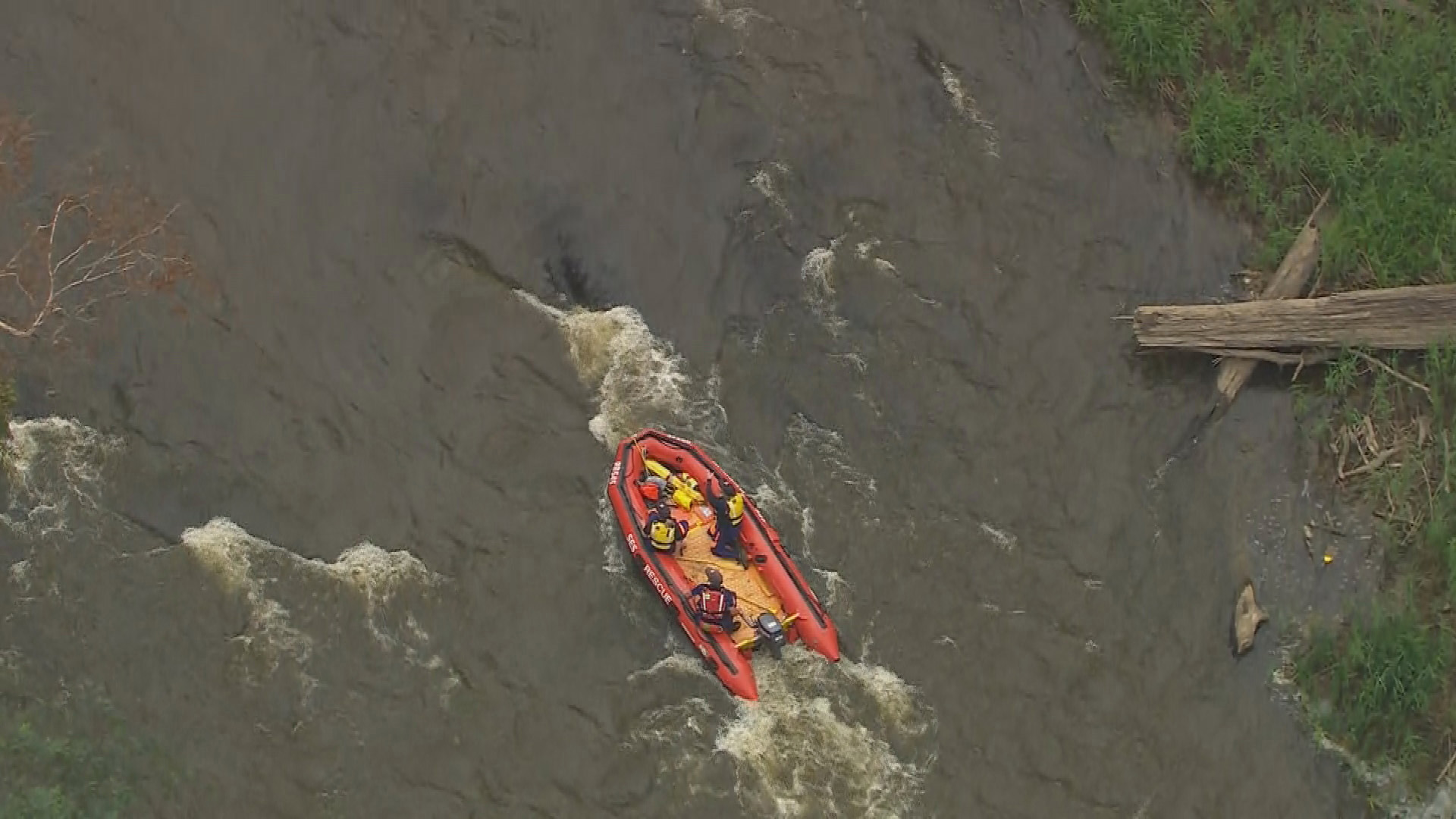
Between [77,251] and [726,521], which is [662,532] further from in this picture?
[77,251]

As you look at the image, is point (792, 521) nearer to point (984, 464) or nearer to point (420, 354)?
point (984, 464)

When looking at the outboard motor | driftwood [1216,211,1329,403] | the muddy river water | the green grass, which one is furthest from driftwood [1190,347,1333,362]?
the green grass

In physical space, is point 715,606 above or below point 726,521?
below

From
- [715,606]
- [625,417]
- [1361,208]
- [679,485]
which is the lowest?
[715,606]

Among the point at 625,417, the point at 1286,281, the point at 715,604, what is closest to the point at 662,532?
the point at 715,604

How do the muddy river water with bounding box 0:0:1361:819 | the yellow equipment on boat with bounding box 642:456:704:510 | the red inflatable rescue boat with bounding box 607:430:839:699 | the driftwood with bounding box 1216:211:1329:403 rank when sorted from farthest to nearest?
the driftwood with bounding box 1216:211:1329:403 → the yellow equipment on boat with bounding box 642:456:704:510 → the red inflatable rescue boat with bounding box 607:430:839:699 → the muddy river water with bounding box 0:0:1361:819

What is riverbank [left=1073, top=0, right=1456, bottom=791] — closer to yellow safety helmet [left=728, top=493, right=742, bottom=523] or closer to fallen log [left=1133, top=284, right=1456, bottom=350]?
fallen log [left=1133, top=284, right=1456, bottom=350]

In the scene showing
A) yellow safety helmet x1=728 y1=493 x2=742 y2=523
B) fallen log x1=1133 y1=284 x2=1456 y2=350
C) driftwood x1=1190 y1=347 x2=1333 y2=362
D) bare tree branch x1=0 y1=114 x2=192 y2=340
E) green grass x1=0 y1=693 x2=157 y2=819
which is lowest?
driftwood x1=1190 y1=347 x2=1333 y2=362
